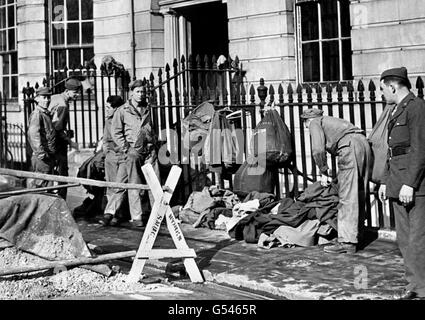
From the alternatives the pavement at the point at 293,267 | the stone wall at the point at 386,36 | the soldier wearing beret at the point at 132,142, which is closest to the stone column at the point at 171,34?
the stone wall at the point at 386,36

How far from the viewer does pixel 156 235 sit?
24.9 feet

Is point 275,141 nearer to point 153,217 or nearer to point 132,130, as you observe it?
point 132,130

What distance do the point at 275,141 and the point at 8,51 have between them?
1308 cm

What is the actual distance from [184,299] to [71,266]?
4.12 feet

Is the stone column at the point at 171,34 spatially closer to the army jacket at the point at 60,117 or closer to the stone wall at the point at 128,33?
the stone wall at the point at 128,33

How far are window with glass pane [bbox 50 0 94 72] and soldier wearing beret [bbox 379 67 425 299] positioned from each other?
42.6ft

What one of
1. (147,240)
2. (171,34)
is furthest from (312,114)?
(171,34)

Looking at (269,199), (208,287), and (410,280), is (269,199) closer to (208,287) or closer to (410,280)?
(208,287)

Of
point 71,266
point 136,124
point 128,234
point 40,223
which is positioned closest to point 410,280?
point 71,266

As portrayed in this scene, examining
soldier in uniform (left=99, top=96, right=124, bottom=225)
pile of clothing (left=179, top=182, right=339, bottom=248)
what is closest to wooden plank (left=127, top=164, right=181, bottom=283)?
pile of clothing (left=179, top=182, right=339, bottom=248)

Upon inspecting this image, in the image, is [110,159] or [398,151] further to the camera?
[110,159]

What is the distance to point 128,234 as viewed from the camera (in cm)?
1068

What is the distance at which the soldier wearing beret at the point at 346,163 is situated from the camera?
8.74m
